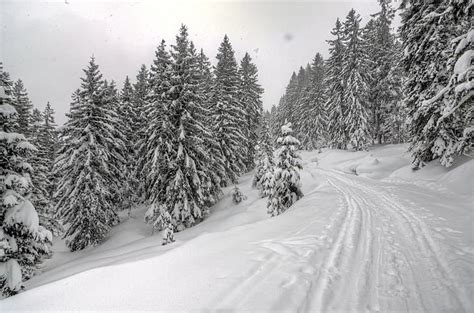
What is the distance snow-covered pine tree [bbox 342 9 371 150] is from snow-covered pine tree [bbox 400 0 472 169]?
13369 mm

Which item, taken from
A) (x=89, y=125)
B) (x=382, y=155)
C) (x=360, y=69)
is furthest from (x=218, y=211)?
(x=360, y=69)

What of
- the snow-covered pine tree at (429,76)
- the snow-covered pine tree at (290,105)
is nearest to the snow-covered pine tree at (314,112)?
the snow-covered pine tree at (290,105)

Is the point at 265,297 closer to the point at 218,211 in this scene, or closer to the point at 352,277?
the point at 352,277

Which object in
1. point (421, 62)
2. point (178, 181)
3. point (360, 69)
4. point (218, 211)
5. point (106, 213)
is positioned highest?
point (360, 69)

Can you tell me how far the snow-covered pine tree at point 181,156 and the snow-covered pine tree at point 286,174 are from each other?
7.89 meters

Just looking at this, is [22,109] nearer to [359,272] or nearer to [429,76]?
[359,272]

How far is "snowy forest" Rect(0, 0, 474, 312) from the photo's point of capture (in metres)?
6.32

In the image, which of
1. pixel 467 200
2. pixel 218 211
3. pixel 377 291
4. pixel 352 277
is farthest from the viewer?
pixel 218 211

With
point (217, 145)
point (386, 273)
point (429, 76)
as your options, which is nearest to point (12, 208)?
point (386, 273)

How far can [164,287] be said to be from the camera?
3828 mm

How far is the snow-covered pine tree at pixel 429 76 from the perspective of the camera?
515 inches

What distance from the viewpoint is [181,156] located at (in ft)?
58.7

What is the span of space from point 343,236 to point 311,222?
1402mm

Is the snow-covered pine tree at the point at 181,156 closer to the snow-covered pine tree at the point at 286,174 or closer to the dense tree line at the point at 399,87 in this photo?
the snow-covered pine tree at the point at 286,174
